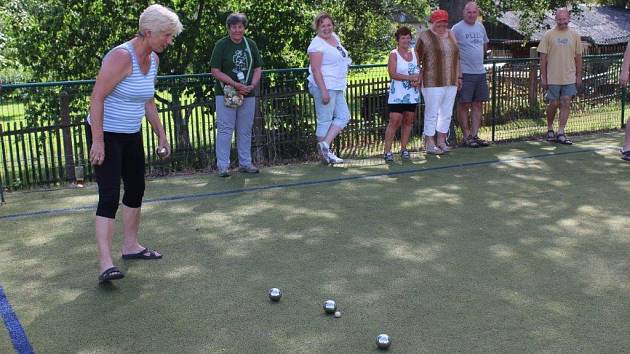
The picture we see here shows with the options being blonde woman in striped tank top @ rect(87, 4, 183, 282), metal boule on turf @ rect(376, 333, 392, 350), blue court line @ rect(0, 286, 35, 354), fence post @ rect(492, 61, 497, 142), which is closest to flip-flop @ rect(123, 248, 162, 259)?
blonde woman in striped tank top @ rect(87, 4, 183, 282)

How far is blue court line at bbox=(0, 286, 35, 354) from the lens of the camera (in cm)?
396

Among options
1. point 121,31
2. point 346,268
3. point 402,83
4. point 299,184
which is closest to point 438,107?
point 402,83

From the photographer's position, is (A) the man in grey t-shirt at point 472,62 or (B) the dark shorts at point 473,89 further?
(B) the dark shorts at point 473,89

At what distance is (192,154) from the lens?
370 inches

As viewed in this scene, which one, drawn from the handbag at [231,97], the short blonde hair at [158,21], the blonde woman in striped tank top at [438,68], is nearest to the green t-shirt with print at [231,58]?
the handbag at [231,97]

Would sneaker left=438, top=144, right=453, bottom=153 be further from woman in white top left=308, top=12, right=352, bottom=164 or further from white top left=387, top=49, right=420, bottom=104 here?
woman in white top left=308, top=12, right=352, bottom=164

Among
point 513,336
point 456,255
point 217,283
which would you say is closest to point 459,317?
point 513,336

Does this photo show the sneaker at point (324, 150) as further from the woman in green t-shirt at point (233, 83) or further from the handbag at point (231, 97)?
Result: the handbag at point (231, 97)

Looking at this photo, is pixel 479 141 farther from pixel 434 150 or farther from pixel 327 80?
pixel 327 80

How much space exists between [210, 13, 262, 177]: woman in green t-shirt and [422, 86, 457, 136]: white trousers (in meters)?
2.33

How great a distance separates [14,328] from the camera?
13.9 feet

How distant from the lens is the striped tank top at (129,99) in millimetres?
4781

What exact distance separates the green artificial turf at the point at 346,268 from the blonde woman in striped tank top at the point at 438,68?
1517 mm

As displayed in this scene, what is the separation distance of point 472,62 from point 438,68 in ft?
2.53
